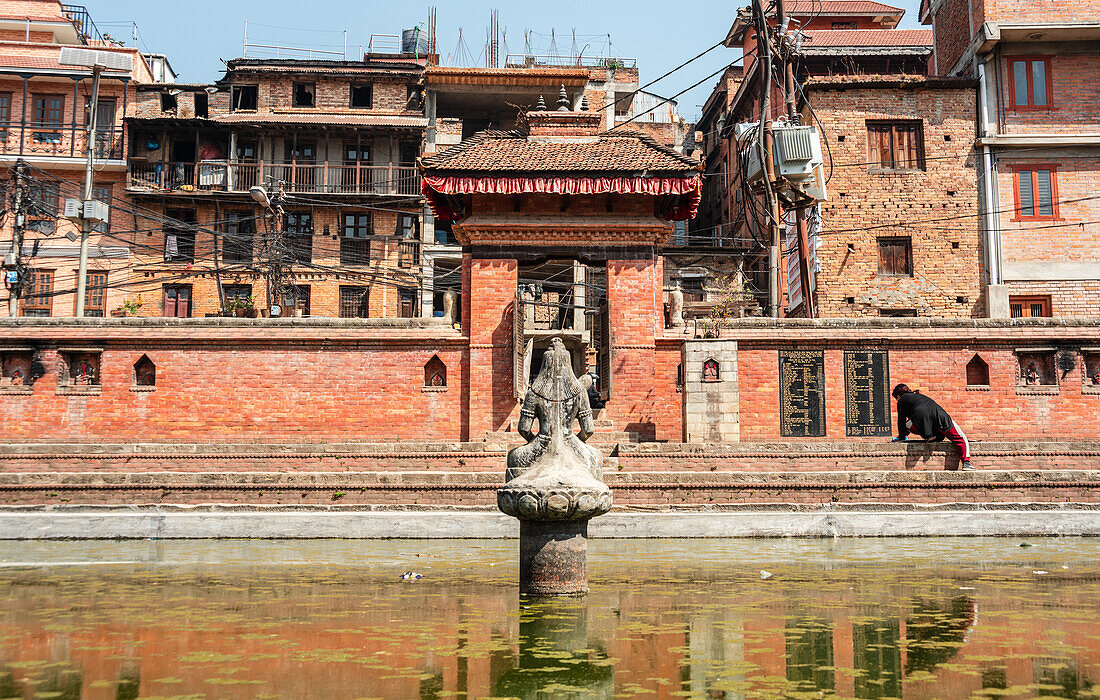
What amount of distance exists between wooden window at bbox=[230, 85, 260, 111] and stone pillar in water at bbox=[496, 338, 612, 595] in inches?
1353

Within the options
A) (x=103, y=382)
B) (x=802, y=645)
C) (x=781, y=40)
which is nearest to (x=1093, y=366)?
(x=781, y=40)

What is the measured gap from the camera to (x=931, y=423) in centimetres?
1452

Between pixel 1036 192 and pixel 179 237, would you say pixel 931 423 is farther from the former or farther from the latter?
pixel 179 237

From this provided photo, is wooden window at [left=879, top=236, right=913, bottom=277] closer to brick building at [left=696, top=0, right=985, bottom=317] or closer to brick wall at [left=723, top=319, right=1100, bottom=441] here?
brick building at [left=696, top=0, right=985, bottom=317]

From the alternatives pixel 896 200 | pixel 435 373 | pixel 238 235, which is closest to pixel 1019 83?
pixel 896 200

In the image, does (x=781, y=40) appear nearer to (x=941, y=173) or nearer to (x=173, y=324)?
(x=941, y=173)

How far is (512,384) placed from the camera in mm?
17141

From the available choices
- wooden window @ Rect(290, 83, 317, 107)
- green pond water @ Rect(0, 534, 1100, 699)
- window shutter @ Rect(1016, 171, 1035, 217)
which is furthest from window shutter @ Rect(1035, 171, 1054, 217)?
wooden window @ Rect(290, 83, 317, 107)

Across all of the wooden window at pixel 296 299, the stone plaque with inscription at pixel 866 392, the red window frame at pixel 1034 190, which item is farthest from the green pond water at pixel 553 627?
the wooden window at pixel 296 299

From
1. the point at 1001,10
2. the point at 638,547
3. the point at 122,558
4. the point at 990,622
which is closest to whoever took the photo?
the point at 990,622

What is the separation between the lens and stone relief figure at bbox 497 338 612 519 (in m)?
7.39

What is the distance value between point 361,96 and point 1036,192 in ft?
88.5

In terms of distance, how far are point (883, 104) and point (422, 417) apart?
1928cm

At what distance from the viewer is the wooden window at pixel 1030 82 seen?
2788 cm
